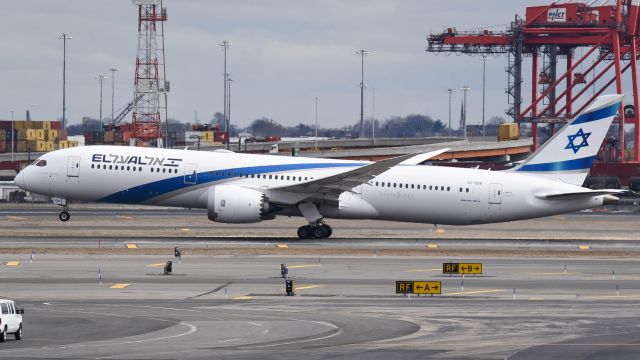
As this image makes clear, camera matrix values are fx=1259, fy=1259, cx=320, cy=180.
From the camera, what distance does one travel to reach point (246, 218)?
63.4 metres

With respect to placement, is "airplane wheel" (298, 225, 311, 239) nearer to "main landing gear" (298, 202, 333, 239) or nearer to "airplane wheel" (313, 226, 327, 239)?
"main landing gear" (298, 202, 333, 239)

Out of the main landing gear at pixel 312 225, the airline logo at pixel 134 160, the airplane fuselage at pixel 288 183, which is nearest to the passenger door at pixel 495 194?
the airplane fuselage at pixel 288 183

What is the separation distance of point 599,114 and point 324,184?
49.9ft

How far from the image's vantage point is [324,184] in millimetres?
63875

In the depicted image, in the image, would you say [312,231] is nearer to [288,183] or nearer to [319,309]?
[288,183]

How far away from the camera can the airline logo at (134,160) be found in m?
64.5

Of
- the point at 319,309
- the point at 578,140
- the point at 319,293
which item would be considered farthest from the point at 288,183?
the point at 319,309

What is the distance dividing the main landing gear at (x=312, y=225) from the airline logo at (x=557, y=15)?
82277mm

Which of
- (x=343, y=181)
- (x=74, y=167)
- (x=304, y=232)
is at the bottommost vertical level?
(x=304, y=232)

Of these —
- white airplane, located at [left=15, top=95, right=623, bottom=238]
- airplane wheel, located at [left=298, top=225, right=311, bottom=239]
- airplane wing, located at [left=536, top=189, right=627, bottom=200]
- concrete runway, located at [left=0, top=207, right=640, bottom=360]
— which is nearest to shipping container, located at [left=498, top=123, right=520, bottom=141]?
concrete runway, located at [left=0, top=207, right=640, bottom=360]

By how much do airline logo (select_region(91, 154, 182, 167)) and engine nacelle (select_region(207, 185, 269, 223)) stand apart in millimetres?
2743

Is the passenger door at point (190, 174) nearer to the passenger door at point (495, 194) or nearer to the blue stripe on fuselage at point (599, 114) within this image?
the passenger door at point (495, 194)

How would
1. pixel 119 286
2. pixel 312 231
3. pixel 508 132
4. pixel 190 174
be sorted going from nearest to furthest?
pixel 119 286
pixel 190 174
pixel 312 231
pixel 508 132

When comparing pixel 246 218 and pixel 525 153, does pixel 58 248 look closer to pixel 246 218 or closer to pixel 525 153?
pixel 246 218
